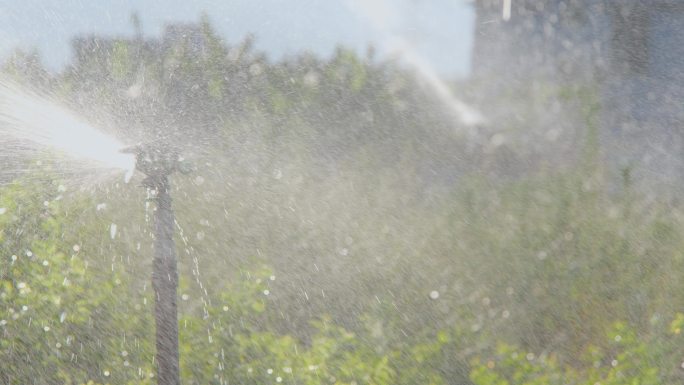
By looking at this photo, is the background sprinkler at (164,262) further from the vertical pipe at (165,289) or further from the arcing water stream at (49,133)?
the arcing water stream at (49,133)

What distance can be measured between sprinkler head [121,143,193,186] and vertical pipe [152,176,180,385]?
2cm

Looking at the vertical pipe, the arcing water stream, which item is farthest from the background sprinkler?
the arcing water stream

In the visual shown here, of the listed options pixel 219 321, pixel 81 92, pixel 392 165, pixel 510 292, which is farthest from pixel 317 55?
pixel 219 321

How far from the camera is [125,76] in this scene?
5059 mm

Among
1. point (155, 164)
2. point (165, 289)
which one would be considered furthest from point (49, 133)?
point (165, 289)

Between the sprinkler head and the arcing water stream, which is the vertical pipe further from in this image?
the arcing water stream

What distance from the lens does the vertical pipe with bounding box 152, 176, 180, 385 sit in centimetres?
270

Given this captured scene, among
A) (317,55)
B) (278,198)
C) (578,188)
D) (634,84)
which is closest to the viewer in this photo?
(278,198)

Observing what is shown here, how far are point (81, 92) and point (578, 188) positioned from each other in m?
2.41

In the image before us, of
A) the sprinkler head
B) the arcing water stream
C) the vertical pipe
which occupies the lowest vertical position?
the arcing water stream

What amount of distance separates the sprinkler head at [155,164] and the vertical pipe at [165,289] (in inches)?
0.9

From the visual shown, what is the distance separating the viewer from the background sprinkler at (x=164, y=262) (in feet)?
8.86

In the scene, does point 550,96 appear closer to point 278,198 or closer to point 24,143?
point 278,198

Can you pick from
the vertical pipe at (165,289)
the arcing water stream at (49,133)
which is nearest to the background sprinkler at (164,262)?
the vertical pipe at (165,289)
